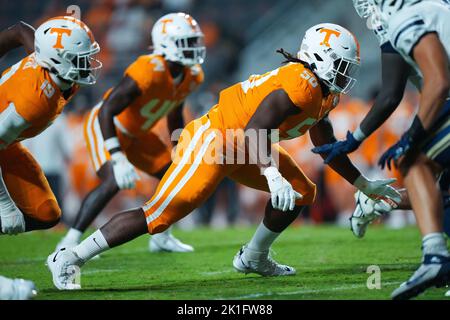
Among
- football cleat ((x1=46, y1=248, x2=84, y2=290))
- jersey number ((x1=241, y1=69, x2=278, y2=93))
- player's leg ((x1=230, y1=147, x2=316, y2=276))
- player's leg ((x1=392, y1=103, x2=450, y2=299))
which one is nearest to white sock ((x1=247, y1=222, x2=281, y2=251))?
player's leg ((x1=230, y1=147, x2=316, y2=276))

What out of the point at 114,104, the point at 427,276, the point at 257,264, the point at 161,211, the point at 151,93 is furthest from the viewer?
the point at 151,93

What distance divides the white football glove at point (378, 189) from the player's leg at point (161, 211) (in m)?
0.82

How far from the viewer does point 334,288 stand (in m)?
4.39

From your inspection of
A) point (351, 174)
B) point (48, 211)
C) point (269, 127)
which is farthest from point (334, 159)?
point (48, 211)

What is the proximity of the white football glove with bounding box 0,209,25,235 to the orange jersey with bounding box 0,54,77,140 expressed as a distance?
0.49 meters

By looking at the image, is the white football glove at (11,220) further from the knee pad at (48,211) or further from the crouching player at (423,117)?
the crouching player at (423,117)

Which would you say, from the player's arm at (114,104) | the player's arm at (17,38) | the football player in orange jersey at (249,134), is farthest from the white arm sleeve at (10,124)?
the player's arm at (114,104)

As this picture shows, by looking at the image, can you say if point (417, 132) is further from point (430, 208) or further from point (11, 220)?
point (11, 220)

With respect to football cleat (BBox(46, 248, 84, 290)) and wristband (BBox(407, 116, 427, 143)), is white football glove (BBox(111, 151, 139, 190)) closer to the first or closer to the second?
football cleat (BBox(46, 248, 84, 290))

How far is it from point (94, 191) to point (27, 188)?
105 centimetres

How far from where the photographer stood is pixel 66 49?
4824 millimetres

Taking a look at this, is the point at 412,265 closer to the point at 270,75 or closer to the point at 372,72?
the point at 270,75

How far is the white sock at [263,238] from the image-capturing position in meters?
4.82
